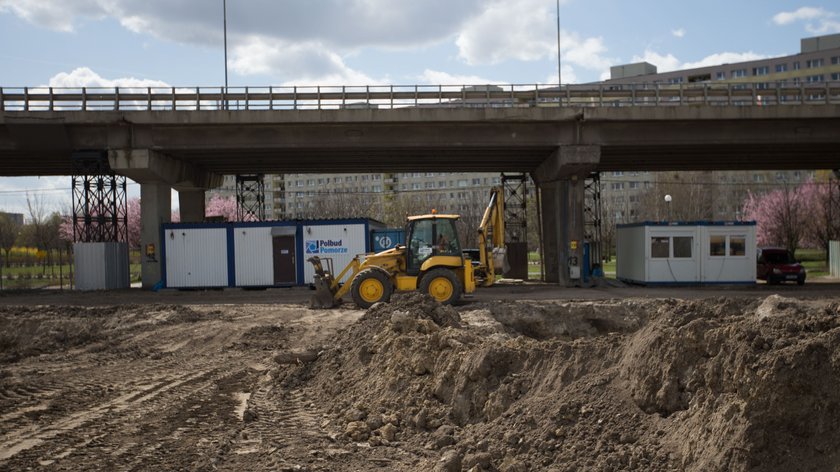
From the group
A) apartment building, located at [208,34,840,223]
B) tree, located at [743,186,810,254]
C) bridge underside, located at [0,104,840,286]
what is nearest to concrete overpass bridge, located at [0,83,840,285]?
bridge underside, located at [0,104,840,286]

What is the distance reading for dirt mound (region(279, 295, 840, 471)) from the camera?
474 centimetres

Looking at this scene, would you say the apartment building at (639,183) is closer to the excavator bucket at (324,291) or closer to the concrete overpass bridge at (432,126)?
the concrete overpass bridge at (432,126)

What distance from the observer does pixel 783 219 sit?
154 ft

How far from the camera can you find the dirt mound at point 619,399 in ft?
15.5

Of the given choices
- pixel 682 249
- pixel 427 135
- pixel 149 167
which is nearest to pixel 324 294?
pixel 427 135

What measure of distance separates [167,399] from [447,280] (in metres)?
11.1

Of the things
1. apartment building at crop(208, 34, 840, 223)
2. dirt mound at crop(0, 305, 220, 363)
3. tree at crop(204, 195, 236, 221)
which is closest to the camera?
dirt mound at crop(0, 305, 220, 363)

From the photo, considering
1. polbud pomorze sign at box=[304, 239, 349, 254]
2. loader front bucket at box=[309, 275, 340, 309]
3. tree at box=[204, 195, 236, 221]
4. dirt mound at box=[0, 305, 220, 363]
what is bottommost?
dirt mound at box=[0, 305, 220, 363]

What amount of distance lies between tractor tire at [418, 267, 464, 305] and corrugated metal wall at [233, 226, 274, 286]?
13.1 meters

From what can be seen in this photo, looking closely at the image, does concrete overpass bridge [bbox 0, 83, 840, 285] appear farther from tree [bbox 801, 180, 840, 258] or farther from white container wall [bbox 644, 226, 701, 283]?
tree [bbox 801, 180, 840, 258]

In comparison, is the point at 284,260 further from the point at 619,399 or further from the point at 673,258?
the point at 619,399

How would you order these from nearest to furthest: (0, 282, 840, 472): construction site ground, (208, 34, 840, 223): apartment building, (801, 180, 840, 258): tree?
(0, 282, 840, 472): construction site ground < (801, 180, 840, 258): tree < (208, 34, 840, 223): apartment building

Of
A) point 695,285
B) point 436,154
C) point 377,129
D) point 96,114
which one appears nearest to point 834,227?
point 695,285

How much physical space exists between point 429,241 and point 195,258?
15437mm
